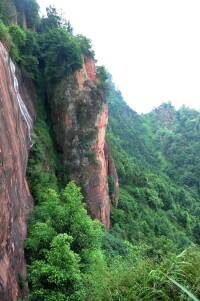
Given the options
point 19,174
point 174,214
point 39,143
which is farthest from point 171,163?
point 19,174

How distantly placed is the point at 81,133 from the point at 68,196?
8.62 meters

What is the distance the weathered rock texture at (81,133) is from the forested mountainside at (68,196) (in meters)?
0.07

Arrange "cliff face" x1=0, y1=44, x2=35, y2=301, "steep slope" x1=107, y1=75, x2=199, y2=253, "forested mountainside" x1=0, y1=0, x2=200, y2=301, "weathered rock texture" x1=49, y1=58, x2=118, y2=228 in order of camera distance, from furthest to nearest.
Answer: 1. "steep slope" x1=107, y1=75, x2=199, y2=253
2. "weathered rock texture" x1=49, y1=58, x2=118, y2=228
3. "cliff face" x1=0, y1=44, x2=35, y2=301
4. "forested mountainside" x1=0, y1=0, x2=200, y2=301

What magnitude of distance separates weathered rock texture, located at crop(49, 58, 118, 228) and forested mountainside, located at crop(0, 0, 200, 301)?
7cm

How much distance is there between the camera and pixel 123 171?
113ft

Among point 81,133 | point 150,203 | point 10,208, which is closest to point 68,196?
point 10,208

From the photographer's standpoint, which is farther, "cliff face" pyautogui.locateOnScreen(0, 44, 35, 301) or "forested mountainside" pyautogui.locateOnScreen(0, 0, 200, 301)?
"cliff face" pyautogui.locateOnScreen(0, 44, 35, 301)

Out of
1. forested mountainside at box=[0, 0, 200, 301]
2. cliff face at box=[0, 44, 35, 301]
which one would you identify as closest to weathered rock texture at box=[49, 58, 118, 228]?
forested mountainside at box=[0, 0, 200, 301]

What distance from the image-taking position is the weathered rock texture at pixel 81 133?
773 inches

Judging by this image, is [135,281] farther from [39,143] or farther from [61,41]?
[61,41]

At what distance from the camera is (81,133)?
1997cm

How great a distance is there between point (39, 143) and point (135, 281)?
527 inches

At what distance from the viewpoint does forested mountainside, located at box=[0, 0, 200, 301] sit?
4762mm

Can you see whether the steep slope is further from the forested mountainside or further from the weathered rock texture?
the weathered rock texture
